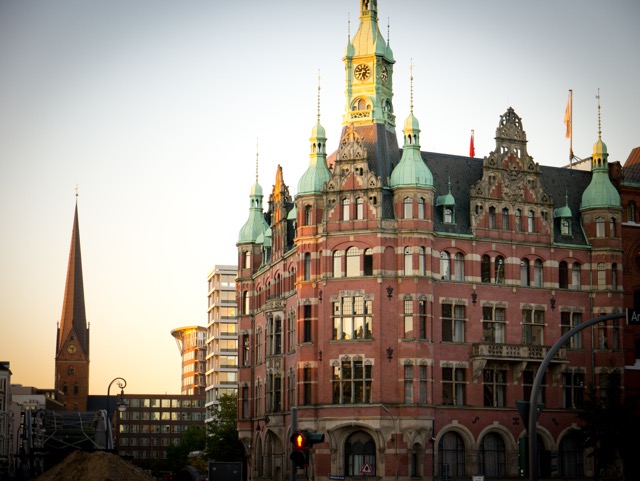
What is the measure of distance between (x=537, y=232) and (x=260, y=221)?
2894cm

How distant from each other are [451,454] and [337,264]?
17368 millimetres

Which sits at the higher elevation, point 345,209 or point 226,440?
point 345,209

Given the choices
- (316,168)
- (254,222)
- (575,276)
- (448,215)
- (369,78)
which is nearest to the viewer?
(448,215)

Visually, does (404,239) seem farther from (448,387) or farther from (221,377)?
(221,377)

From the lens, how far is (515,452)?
3716 inches

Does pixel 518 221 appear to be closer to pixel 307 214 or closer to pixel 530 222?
pixel 530 222

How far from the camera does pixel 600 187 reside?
102 metres

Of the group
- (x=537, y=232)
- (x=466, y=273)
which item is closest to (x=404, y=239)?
(x=466, y=273)

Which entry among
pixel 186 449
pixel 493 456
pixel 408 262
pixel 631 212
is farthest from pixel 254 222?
pixel 186 449

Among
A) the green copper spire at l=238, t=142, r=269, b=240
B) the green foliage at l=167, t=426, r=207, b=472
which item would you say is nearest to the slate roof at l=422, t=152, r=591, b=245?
the green copper spire at l=238, t=142, r=269, b=240

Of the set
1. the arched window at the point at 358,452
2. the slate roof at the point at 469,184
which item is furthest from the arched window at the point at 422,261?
the arched window at the point at 358,452

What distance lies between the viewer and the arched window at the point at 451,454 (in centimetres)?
9188

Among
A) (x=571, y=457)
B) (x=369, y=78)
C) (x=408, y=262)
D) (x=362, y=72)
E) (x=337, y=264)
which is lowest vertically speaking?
(x=571, y=457)

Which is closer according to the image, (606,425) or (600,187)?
(606,425)
